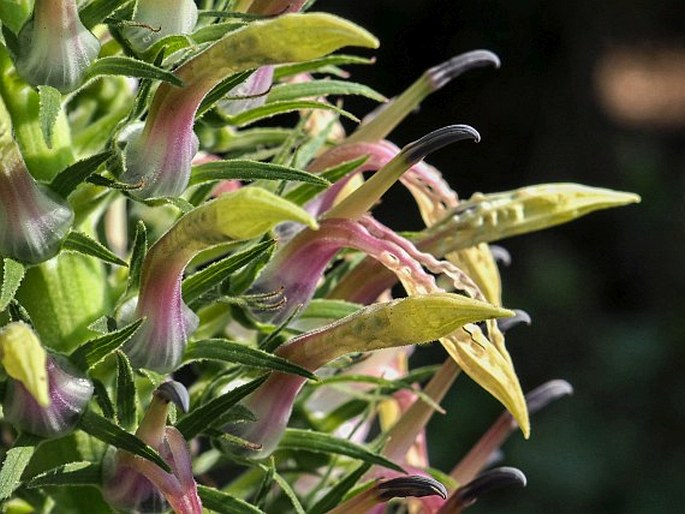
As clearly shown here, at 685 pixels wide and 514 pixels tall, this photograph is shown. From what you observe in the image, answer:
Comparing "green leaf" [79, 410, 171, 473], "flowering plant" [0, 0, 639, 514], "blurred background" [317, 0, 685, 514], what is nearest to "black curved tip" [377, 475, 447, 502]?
"flowering plant" [0, 0, 639, 514]

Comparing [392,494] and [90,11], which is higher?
[90,11]

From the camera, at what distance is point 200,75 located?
44.5 inches

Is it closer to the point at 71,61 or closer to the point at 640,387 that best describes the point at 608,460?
the point at 640,387

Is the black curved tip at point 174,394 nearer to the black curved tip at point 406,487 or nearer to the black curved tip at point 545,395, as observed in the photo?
the black curved tip at point 406,487

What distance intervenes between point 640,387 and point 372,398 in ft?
12.0

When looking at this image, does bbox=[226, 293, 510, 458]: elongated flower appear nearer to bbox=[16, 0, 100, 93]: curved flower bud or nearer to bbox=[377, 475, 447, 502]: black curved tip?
bbox=[377, 475, 447, 502]: black curved tip

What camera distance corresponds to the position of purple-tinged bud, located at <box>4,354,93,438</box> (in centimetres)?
113

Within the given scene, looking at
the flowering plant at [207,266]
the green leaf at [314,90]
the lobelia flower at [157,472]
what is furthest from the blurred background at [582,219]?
the lobelia flower at [157,472]

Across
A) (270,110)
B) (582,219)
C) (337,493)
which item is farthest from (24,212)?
(582,219)

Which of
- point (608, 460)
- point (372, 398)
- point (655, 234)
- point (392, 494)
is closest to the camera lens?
point (392, 494)

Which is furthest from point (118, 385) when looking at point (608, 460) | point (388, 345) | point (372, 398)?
point (608, 460)

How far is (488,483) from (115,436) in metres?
0.43

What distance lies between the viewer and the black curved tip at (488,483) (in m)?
1.42

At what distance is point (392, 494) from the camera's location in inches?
51.0
